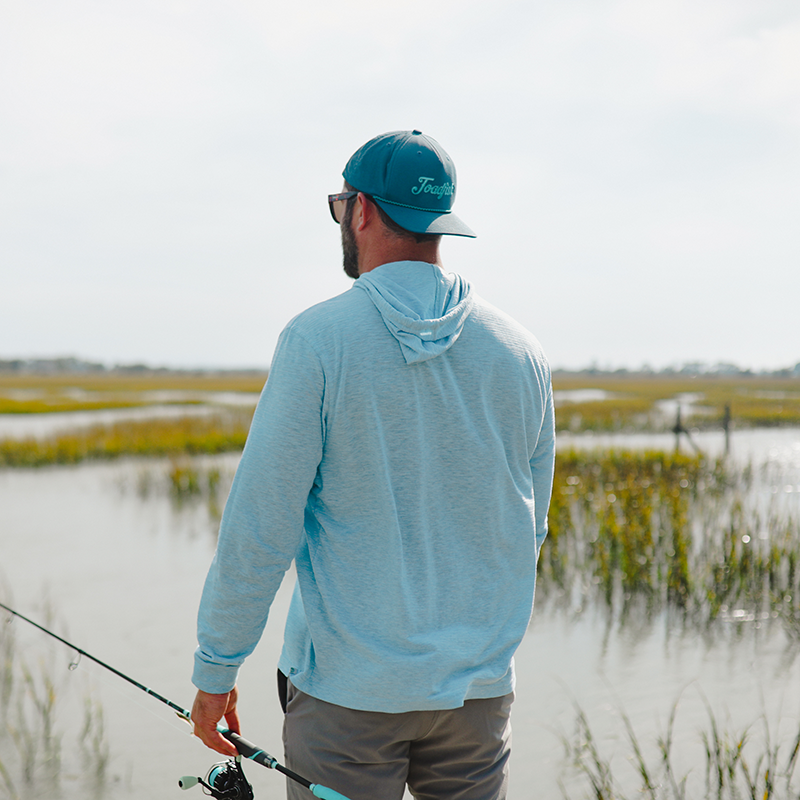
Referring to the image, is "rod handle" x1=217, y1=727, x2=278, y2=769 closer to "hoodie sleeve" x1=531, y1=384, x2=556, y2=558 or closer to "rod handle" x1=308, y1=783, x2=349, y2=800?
"rod handle" x1=308, y1=783, x2=349, y2=800

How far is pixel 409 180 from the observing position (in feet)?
4.21

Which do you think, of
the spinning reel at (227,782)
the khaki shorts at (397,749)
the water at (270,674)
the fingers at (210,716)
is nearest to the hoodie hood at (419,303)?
the khaki shorts at (397,749)

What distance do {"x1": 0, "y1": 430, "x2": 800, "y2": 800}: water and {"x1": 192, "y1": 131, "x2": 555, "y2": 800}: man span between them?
2.07 meters

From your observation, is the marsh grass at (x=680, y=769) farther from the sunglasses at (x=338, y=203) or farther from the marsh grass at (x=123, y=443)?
the marsh grass at (x=123, y=443)

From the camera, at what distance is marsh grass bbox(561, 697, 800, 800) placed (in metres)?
2.56

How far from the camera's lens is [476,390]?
125cm

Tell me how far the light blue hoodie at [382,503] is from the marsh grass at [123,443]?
39.6ft

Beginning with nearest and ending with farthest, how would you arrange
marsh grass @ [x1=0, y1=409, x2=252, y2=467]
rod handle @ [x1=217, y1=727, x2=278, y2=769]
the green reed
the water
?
rod handle @ [x1=217, y1=727, x2=278, y2=769], the water, the green reed, marsh grass @ [x1=0, y1=409, x2=252, y2=467]

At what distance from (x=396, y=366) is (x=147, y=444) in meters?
13.6

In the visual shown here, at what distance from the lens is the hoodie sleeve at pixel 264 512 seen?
1162 millimetres

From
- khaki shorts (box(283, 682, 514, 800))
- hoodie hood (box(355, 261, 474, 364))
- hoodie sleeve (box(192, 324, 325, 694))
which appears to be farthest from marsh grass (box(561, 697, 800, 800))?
hoodie hood (box(355, 261, 474, 364))

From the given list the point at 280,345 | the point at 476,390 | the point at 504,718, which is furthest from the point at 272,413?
the point at 504,718

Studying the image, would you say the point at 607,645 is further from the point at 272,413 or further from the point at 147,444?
the point at 147,444

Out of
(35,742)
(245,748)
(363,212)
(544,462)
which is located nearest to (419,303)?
(363,212)
